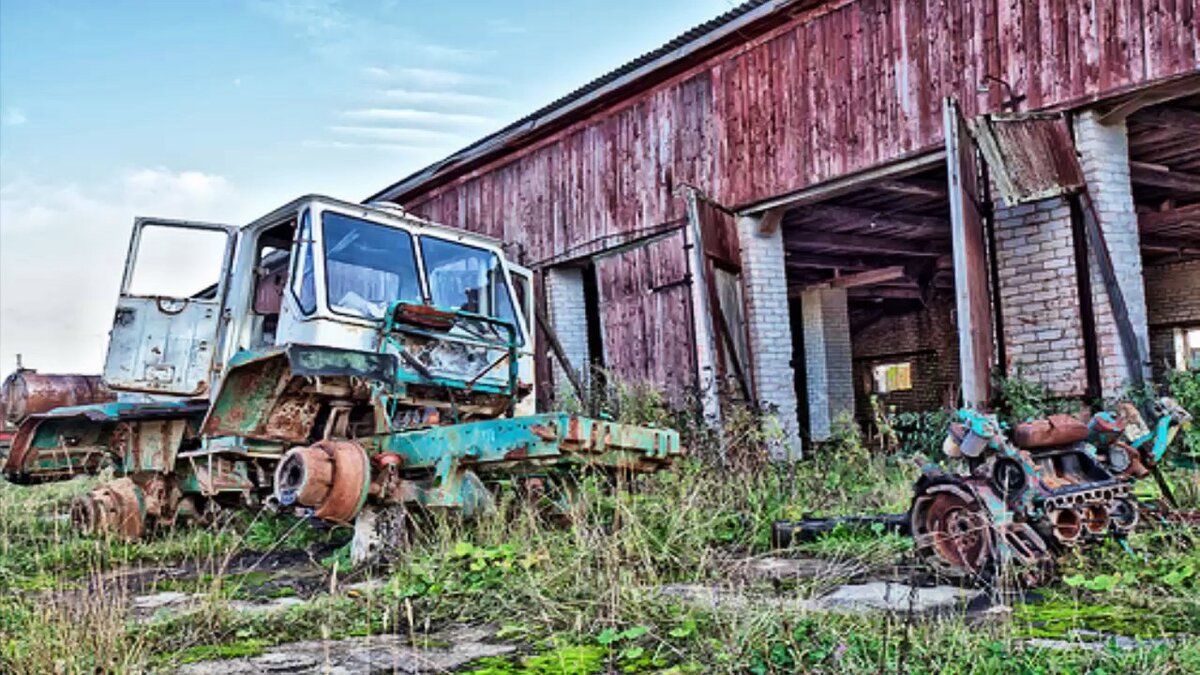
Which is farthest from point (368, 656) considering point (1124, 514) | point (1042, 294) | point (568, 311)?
point (568, 311)

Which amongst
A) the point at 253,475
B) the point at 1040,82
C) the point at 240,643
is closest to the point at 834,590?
the point at 240,643

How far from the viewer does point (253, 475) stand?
Answer: 20.0 feet

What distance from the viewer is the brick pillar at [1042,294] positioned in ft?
26.5

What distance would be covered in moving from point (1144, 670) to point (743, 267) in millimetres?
9018

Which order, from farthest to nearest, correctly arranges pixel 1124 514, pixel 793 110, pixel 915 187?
pixel 915 187, pixel 793 110, pixel 1124 514

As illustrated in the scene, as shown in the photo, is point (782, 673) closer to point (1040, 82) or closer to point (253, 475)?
point (253, 475)

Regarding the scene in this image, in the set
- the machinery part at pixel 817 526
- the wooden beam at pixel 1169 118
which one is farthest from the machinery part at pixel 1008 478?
the wooden beam at pixel 1169 118

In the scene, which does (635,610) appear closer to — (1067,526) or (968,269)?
(1067,526)

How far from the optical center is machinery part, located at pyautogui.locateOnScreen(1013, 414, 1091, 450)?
157 inches

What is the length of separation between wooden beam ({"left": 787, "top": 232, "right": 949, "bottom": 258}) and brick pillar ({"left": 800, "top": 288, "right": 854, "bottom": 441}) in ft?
4.50

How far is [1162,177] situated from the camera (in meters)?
11.3

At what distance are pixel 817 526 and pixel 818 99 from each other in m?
6.44

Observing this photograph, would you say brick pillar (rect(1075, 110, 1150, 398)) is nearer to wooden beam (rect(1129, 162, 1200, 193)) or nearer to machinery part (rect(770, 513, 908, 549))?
wooden beam (rect(1129, 162, 1200, 193))

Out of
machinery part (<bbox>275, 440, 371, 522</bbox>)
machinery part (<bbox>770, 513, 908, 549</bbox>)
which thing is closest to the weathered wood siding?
machinery part (<bbox>770, 513, 908, 549</bbox>)
